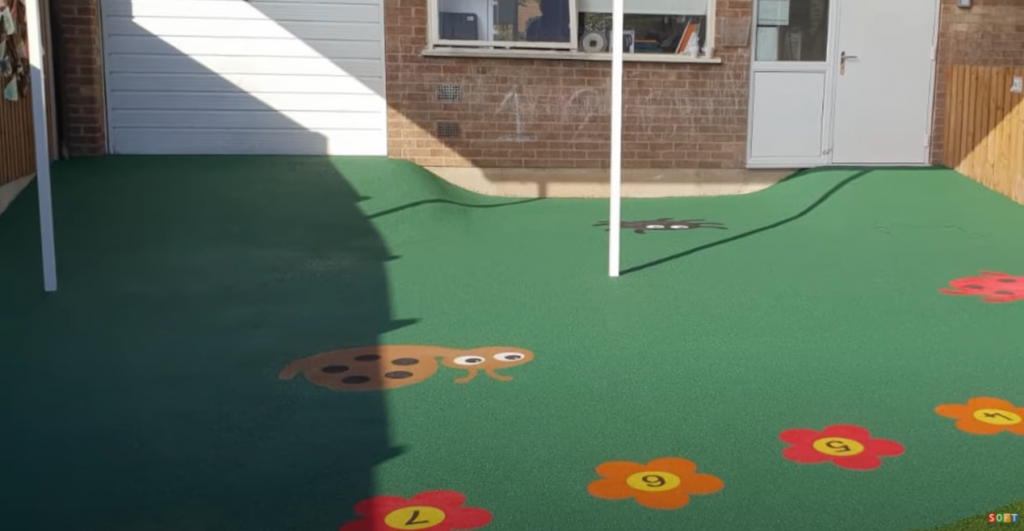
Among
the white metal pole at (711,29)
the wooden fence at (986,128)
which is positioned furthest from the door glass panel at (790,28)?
the wooden fence at (986,128)

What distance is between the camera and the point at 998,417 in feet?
15.4

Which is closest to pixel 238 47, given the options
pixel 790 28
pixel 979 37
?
pixel 790 28

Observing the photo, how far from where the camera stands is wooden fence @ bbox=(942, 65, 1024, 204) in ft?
34.1

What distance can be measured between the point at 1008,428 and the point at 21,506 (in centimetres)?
389

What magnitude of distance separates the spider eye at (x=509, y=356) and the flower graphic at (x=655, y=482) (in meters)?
1.49

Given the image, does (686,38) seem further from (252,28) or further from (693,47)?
(252,28)

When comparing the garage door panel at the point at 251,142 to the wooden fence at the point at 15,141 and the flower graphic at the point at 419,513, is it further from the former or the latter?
the flower graphic at the point at 419,513

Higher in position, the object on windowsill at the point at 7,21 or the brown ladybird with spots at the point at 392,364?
the object on windowsill at the point at 7,21

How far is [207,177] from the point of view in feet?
33.6

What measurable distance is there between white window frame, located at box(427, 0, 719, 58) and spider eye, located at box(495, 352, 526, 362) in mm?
5886

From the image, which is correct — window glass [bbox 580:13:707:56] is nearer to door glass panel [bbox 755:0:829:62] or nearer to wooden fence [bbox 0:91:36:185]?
door glass panel [bbox 755:0:829:62]

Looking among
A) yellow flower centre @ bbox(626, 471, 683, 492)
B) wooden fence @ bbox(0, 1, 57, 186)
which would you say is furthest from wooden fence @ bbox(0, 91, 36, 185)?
yellow flower centre @ bbox(626, 471, 683, 492)

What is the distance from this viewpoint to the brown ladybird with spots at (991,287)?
7012 mm

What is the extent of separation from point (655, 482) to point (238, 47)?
324 inches
